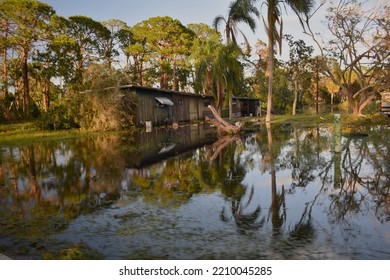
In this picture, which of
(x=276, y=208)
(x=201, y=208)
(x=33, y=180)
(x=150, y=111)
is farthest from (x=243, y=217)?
(x=150, y=111)

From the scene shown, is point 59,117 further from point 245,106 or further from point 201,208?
point 245,106

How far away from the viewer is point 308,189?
6.60 m

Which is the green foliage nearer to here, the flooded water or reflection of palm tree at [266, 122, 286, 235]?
the flooded water

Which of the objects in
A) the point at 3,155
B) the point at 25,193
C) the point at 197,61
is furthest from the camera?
the point at 197,61

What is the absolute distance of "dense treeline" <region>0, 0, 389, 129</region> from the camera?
79.2ft

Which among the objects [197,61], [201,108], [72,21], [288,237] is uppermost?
[72,21]

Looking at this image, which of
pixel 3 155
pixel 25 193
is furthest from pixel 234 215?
pixel 3 155

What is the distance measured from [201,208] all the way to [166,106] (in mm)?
26081

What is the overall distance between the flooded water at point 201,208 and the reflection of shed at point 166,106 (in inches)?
630

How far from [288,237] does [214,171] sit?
14.9 ft

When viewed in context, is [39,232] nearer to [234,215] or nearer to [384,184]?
[234,215]

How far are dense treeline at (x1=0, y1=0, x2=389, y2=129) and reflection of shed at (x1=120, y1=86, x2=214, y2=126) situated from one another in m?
1.43

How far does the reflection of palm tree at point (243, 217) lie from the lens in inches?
180
